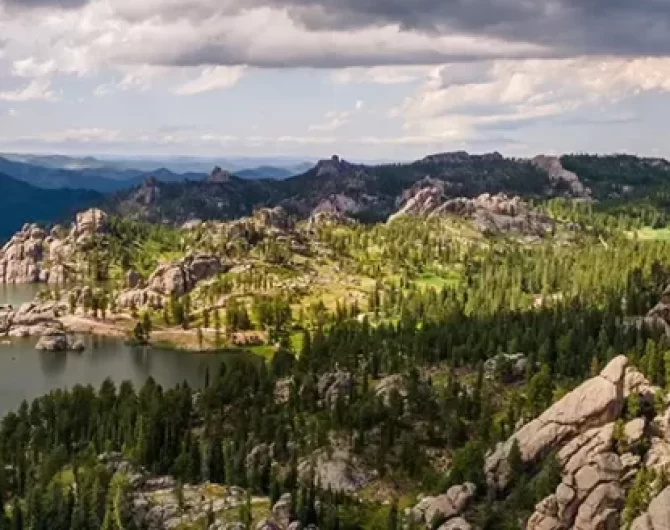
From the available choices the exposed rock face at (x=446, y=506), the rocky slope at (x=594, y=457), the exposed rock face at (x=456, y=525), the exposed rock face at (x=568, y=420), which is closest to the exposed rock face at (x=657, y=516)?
the rocky slope at (x=594, y=457)

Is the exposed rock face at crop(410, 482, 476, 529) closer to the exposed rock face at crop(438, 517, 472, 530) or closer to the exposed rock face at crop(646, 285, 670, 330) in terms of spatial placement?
the exposed rock face at crop(438, 517, 472, 530)

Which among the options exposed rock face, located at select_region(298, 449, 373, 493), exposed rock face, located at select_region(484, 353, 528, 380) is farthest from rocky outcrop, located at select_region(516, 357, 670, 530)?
exposed rock face, located at select_region(484, 353, 528, 380)

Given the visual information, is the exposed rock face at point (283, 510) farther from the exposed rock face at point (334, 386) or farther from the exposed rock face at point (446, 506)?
the exposed rock face at point (334, 386)

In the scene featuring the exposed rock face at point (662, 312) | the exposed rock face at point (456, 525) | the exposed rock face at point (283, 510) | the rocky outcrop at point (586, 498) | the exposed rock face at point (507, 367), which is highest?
the exposed rock face at point (662, 312)

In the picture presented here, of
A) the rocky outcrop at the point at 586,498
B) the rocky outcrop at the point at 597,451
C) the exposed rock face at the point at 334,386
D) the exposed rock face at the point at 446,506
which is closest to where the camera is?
the rocky outcrop at the point at 586,498

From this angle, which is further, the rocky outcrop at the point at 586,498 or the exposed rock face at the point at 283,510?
the exposed rock face at the point at 283,510

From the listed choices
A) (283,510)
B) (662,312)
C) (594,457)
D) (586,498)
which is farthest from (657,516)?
(662,312)

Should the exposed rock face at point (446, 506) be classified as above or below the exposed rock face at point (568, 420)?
below

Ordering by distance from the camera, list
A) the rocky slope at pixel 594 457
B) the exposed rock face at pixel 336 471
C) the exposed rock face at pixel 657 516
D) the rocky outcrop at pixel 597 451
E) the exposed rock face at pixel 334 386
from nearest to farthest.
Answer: the exposed rock face at pixel 657 516, the rocky slope at pixel 594 457, the rocky outcrop at pixel 597 451, the exposed rock face at pixel 336 471, the exposed rock face at pixel 334 386

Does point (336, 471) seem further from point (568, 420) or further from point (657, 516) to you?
point (657, 516)
